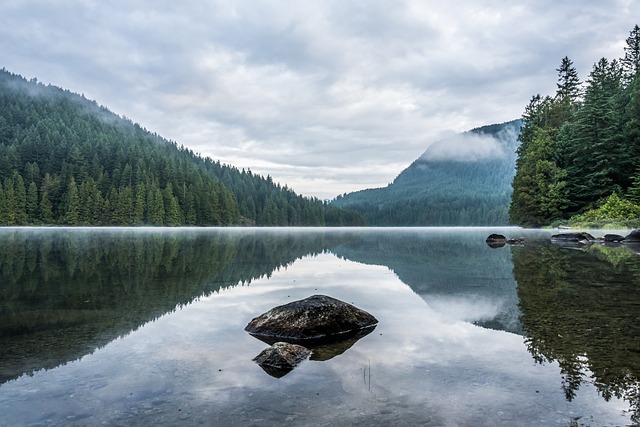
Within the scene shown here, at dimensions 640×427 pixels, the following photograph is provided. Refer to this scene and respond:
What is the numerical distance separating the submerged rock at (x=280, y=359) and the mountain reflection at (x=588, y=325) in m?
4.34

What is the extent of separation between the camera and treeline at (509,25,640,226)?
62938 mm

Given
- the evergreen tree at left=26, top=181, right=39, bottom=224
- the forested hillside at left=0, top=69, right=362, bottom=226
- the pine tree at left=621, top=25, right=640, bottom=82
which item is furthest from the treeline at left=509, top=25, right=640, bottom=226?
the evergreen tree at left=26, top=181, right=39, bottom=224

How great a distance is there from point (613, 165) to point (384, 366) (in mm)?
73025

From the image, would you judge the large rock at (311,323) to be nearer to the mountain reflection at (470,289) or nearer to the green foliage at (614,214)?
the mountain reflection at (470,289)

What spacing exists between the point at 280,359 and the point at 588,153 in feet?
251

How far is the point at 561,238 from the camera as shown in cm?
4519

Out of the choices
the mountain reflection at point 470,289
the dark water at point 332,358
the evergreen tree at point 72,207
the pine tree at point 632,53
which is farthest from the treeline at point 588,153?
the evergreen tree at point 72,207

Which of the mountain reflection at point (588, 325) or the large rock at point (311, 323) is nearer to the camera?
the mountain reflection at point (588, 325)

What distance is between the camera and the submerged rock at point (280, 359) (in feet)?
24.5

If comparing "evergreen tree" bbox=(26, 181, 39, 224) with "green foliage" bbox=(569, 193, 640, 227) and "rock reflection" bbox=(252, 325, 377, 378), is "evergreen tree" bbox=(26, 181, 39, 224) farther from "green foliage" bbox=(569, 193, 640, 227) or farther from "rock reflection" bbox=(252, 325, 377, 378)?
"rock reflection" bbox=(252, 325, 377, 378)

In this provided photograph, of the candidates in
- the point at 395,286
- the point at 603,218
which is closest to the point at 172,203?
the point at 603,218

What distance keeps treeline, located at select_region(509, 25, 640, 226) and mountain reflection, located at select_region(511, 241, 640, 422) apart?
50.3 meters

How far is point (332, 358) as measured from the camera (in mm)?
8359

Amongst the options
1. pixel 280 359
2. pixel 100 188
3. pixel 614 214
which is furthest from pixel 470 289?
pixel 100 188
